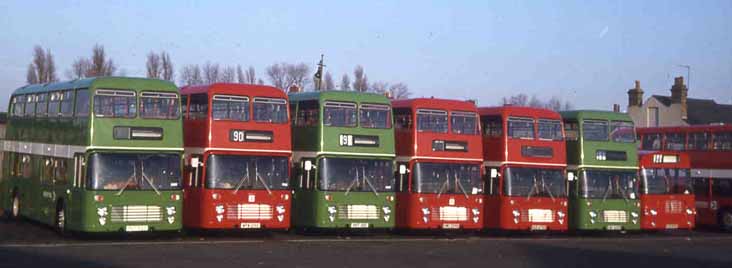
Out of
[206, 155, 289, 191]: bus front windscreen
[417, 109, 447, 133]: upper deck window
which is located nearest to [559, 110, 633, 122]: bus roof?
[417, 109, 447, 133]: upper deck window

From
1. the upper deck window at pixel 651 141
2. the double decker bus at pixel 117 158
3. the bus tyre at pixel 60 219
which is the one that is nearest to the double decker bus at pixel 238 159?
the double decker bus at pixel 117 158

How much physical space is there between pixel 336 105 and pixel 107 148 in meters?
6.94

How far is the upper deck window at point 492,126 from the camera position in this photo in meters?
32.6

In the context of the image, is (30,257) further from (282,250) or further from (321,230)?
(321,230)

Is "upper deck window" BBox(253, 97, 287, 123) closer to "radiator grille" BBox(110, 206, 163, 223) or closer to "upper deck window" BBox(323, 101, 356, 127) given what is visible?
"upper deck window" BBox(323, 101, 356, 127)

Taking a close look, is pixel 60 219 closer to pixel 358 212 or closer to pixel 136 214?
pixel 136 214

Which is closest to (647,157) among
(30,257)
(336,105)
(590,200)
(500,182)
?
(590,200)

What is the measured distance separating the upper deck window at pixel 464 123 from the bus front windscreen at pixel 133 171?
29.6ft

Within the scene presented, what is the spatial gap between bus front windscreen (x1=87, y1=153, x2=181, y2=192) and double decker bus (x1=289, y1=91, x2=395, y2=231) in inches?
176

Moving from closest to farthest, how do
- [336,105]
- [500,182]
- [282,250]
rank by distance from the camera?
[282,250] < [336,105] < [500,182]

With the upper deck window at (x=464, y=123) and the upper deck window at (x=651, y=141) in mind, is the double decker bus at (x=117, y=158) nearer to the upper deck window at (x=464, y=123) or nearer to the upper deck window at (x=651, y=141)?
the upper deck window at (x=464, y=123)

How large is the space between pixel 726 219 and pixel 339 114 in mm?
19009

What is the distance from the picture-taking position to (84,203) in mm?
24703

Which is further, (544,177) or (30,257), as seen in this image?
(544,177)
